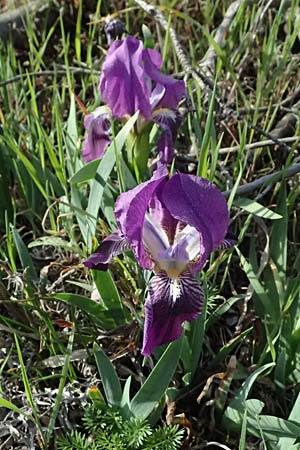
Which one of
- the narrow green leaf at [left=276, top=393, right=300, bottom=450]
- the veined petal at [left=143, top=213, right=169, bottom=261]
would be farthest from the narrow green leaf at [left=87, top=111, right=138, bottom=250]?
the narrow green leaf at [left=276, top=393, right=300, bottom=450]

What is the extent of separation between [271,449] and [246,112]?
109 cm

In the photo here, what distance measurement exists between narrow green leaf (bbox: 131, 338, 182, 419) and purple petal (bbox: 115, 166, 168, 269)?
20 centimetres

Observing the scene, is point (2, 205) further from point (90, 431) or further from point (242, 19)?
point (242, 19)

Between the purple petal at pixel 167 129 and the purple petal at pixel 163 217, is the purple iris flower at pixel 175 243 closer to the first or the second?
the purple petal at pixel 163 217

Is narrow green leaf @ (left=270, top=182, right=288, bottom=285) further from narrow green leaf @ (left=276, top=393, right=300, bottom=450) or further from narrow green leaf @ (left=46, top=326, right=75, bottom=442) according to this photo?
narrow green leaf @ (left=46, top=326, right=75, bottom=442)

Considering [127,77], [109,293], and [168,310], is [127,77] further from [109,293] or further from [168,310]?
[168,310]

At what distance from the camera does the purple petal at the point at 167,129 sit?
5.46ft

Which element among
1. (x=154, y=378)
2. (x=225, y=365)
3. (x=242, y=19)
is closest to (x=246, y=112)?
(x=242, y=19)

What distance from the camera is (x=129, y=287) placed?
1.51 meters

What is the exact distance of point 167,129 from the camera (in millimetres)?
1658

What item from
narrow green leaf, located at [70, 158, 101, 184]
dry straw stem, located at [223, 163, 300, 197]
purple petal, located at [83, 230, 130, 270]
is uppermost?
narrow green leaf, located at [70, 158, 101, 184]

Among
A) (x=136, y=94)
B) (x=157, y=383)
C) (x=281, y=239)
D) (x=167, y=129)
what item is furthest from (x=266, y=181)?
(x=157, y=383)

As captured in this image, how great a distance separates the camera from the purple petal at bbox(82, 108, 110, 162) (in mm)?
1688

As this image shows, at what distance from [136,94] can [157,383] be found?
0.76 m
